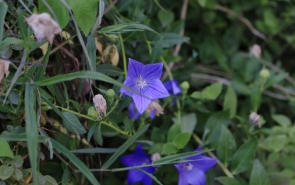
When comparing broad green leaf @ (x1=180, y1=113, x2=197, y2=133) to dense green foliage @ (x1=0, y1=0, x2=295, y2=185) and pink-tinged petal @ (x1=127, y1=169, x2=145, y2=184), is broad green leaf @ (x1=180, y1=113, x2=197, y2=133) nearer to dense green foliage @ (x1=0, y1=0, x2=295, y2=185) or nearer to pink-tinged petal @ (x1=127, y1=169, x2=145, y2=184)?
dense green foliage @ (x1=0, y1=0, x2=295, y2=185)

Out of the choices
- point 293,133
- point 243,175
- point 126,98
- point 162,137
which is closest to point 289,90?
point 293,133

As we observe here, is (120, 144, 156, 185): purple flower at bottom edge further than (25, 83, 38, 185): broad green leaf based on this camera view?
Yes

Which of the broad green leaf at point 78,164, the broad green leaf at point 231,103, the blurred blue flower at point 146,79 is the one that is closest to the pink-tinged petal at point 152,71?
the blurred blue flower at point 146,79

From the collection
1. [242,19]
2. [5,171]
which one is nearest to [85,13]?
[5,171]

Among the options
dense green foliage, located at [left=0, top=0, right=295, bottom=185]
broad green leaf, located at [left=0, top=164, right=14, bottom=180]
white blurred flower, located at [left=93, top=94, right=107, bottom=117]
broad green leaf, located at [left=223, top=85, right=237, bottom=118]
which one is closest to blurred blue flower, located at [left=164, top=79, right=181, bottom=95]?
dense green foliage, located at [left=0, top=0, right=295, bottom=185]

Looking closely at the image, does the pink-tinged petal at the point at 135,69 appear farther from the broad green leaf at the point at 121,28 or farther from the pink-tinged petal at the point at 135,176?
the pink-tinged petal at the point at 135,176

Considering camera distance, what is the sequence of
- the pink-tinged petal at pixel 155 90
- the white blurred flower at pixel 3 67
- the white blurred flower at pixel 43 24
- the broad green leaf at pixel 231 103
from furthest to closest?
the broad green leaf at pixel 231 103 < the pink-tinged petal at pixel 155 90 < the white blurred flower at pixel 3 67 < the white blurred flower at pixel 43 24
